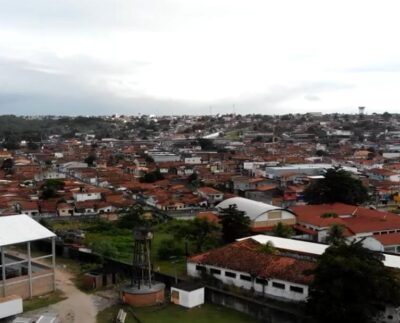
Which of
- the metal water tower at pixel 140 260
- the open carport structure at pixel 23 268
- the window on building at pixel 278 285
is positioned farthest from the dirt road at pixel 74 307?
the window on building at pixel 278 285

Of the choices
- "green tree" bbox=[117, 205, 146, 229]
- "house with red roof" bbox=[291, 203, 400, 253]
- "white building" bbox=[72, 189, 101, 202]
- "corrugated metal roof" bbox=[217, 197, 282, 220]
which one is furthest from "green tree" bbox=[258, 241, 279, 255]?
"white building" bbox=[72, 189, 101, 202]

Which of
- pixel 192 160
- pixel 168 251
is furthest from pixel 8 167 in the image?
pixel 168 251

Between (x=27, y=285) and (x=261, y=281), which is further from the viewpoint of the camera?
(x=27, y=285)

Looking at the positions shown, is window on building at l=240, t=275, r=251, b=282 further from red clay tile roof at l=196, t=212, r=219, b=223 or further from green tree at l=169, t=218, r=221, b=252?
red clay tile roof at l=196, t=212, r=219, b=223

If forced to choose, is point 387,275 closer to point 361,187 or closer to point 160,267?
point 160,267

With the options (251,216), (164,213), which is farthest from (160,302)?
(164,213)

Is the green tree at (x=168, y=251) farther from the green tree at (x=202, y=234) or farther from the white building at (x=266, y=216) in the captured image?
the white building at (x=266, y=216)

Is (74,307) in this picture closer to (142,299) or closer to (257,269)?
(142,299)
